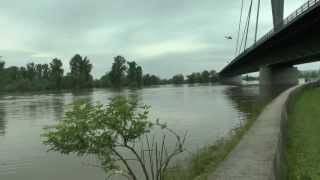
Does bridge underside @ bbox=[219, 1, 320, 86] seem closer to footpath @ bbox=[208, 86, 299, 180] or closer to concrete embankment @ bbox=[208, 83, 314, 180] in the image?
footpath @ bbox=[208, 86, 299, 180]

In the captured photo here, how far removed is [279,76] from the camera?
306 ft

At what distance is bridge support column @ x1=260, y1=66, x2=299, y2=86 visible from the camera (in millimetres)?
92000

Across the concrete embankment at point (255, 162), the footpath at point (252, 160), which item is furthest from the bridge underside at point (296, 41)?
the concrete embankment at point (255, 162)

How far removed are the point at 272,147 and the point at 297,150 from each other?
6.85 ft

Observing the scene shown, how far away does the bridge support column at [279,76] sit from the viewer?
302 ft

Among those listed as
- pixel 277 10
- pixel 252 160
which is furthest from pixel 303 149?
pixel 277 10

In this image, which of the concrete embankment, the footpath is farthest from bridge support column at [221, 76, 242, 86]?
the concrete embankment

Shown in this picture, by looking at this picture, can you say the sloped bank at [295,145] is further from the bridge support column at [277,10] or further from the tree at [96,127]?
the bridge support column at [277,10]

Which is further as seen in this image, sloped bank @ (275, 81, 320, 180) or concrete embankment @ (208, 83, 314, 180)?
sloped bank @ (275, 81, 320, 180)

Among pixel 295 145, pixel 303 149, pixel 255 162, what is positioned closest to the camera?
pixel 255 162

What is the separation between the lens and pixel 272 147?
1244cm

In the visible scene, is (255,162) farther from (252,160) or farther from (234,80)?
(234,80)

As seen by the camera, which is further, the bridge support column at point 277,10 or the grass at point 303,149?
the bridge support column at point 277,10

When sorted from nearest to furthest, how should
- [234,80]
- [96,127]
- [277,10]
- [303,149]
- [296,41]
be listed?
1. [96,127]
2. [303,149]
3. [296,41]
4. [277,10]
5. [234,80]
